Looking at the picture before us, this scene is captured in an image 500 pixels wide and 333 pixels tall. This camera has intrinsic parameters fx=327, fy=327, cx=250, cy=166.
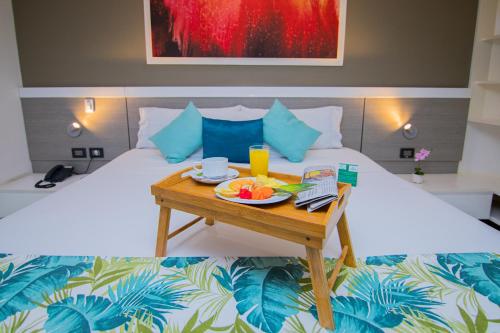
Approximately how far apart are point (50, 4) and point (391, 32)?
2.96 meters

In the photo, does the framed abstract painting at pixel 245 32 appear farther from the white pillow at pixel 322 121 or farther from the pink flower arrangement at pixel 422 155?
the pink flower arrangement at pixel 422 155

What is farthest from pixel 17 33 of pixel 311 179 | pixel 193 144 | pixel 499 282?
pixel 499 282

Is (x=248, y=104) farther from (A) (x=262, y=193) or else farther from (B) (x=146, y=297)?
(B) (x=146, y=297)

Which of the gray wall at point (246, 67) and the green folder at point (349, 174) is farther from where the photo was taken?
the gray wall at point (246, 67)

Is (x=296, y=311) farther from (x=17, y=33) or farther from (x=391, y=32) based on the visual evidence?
(x=17, y=33)

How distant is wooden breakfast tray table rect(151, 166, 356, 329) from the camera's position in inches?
34.2

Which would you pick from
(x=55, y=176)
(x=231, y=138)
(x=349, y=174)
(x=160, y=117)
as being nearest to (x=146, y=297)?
(x=349, y=174)

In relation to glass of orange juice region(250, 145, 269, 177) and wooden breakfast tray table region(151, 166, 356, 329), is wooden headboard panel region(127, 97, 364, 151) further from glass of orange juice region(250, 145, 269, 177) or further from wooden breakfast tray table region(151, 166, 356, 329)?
wooden breakfast tray table region(151, 166, 356, 329)

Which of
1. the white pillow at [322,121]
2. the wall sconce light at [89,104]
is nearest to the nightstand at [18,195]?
the wall sconce light at [89,104]

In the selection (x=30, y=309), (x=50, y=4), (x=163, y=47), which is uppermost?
(x=50, y=4)

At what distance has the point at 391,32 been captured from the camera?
2893 millimetres

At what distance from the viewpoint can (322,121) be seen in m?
2.73

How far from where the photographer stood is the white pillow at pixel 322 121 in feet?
8.87

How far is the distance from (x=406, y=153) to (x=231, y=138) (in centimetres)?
173
